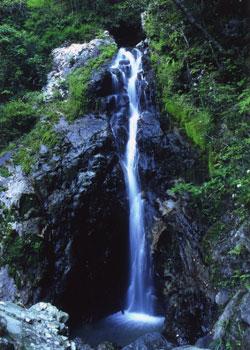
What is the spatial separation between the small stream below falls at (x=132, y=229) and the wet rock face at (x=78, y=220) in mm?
290

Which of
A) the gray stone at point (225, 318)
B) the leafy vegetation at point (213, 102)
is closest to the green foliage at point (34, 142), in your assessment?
the leafy vegetation at point (213, 102)

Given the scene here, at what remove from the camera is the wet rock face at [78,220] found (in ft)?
32.1

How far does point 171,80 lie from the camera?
10.7m

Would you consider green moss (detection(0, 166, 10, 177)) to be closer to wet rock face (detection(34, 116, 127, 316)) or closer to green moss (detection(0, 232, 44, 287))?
wet rock face (detection(34, 116, 127, 316))

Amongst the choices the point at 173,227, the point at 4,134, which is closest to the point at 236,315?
the point at 173,227

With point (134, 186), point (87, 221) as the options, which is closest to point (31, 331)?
point (87, 221)

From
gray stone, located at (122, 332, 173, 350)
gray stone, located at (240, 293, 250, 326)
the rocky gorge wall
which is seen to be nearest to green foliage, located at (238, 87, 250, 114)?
the rocky gorge wall

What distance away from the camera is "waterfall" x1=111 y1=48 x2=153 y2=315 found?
10453mm

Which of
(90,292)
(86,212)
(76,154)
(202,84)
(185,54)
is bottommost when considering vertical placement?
(90,292)

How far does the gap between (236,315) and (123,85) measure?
790cm

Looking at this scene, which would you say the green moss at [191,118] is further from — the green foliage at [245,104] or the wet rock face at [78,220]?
the wet rock face at [78,220]

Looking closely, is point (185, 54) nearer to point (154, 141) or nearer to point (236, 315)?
point (154, 141)

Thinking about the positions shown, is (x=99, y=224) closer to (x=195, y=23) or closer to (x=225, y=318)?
(x=225, y=318)

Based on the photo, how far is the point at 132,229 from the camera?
10719mm
